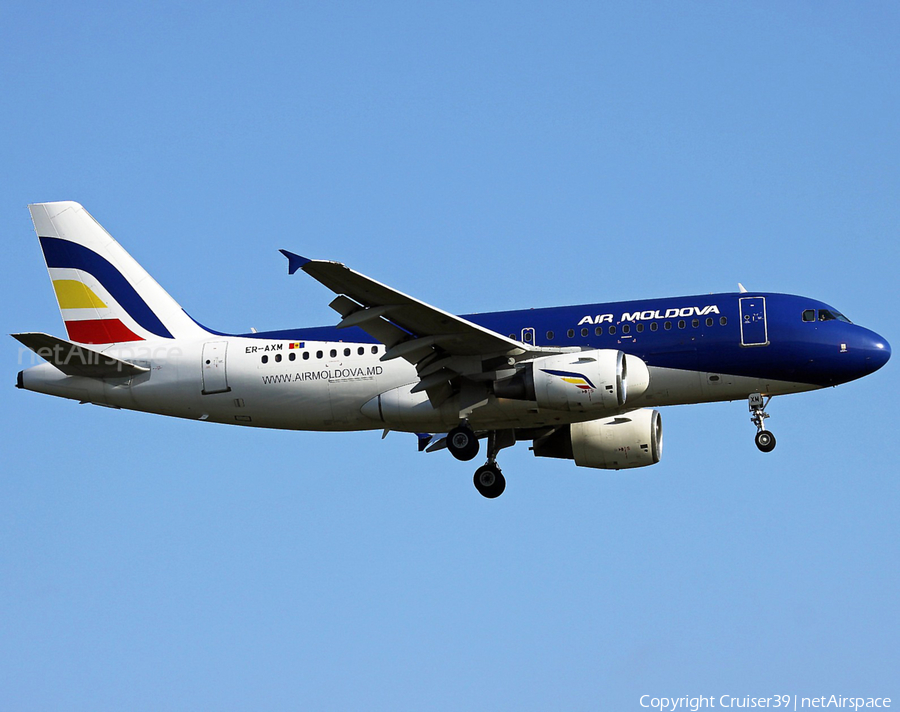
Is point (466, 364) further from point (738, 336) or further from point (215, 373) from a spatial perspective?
point (215, 373)

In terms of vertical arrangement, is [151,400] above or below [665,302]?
below

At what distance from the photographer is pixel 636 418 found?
3416 centimetres

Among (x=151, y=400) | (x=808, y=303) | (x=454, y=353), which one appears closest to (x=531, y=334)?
(x=454, y=353)

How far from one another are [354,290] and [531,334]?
5625 mm

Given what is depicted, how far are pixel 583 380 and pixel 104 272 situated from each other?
1493 cm

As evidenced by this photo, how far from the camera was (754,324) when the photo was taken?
3084cm

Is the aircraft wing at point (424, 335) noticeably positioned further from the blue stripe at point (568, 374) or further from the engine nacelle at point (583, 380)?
the blue stripe at point (568, 374)

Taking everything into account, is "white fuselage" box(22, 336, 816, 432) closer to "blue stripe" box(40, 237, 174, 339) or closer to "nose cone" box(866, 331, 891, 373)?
"blue stripe" box(40, 237, 174, 339)

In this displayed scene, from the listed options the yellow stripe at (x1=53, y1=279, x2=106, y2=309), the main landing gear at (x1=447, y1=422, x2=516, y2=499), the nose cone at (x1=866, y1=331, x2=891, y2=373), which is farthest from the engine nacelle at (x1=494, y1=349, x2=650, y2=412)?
the yellow stripe at (x1=53, y1=279, x2=106, y2=309)

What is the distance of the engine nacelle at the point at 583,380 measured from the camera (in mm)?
29422

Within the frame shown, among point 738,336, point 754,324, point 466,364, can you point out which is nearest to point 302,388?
point 466,364

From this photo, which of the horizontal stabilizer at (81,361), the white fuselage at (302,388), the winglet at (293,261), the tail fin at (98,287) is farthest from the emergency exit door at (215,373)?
the winglet at (293,261)

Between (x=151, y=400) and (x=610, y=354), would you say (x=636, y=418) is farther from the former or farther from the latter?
(x=151, y=400)

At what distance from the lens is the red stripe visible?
34938 millimetres
